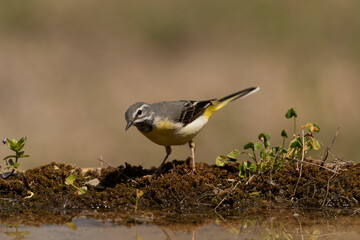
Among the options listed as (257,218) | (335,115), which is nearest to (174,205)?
(257,218)

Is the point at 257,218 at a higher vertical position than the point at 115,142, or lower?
higher

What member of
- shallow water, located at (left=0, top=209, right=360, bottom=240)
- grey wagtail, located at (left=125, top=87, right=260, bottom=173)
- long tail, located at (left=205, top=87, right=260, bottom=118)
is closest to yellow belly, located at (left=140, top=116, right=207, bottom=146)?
grey wagtail, located at (left=125, top=87, right=260, bottom=173)

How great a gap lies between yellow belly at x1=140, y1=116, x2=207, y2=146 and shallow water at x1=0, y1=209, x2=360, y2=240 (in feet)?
6.14

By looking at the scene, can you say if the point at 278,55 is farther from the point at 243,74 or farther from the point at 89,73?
the point at 89,73

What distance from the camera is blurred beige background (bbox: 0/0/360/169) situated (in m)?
15.4

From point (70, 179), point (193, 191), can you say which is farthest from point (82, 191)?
point (193, 191)

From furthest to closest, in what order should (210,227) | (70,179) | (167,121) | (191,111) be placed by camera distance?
(191,111) < (167,121) < (70,179) < (210,227)

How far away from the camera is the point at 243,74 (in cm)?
1805

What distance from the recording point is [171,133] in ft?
26.8

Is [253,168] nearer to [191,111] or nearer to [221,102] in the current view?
[191,111]

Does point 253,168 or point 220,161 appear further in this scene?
point 220,161

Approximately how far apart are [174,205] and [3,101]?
426 inches

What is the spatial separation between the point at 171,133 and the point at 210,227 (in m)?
2.38

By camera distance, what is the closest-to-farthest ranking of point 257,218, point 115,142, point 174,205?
point 257,218 → point 174,205 → point 115,142
